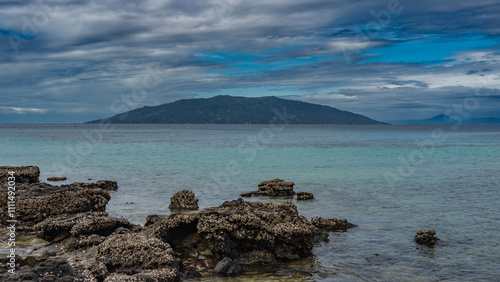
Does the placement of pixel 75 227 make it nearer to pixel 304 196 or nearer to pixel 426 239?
pixel 426 239

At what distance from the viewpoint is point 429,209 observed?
2262 cm

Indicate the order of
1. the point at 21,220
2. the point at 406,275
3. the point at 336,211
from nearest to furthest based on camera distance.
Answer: the point at 406,275 < the point at 21,220 < the point at 336,211

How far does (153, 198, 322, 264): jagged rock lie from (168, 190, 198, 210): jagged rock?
772cm

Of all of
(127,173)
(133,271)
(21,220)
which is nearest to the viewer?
(133,271)

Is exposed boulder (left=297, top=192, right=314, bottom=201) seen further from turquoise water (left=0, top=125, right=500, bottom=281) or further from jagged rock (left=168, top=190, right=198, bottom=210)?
jagged rock (left=168, top=190, right=198, bottom=210)

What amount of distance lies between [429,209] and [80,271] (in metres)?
18.3

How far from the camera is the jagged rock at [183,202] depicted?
2244 centimetres

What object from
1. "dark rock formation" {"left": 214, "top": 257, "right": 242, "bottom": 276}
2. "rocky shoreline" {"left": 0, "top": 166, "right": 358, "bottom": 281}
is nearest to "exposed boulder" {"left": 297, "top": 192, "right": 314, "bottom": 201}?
"rocky shoreline" {"left": 0, "top": 166, "right": 358, "bottom": 281}

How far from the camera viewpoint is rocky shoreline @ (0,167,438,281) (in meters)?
10.6

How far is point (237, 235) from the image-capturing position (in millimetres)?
13617

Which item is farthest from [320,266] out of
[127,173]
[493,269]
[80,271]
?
[127,173]

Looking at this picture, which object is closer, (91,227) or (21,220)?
(91,227)

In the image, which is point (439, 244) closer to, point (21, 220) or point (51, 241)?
point (51, 241)

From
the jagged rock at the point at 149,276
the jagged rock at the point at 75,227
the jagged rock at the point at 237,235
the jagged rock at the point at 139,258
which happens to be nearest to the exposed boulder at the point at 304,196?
the jagged rock at the point at 237,235
